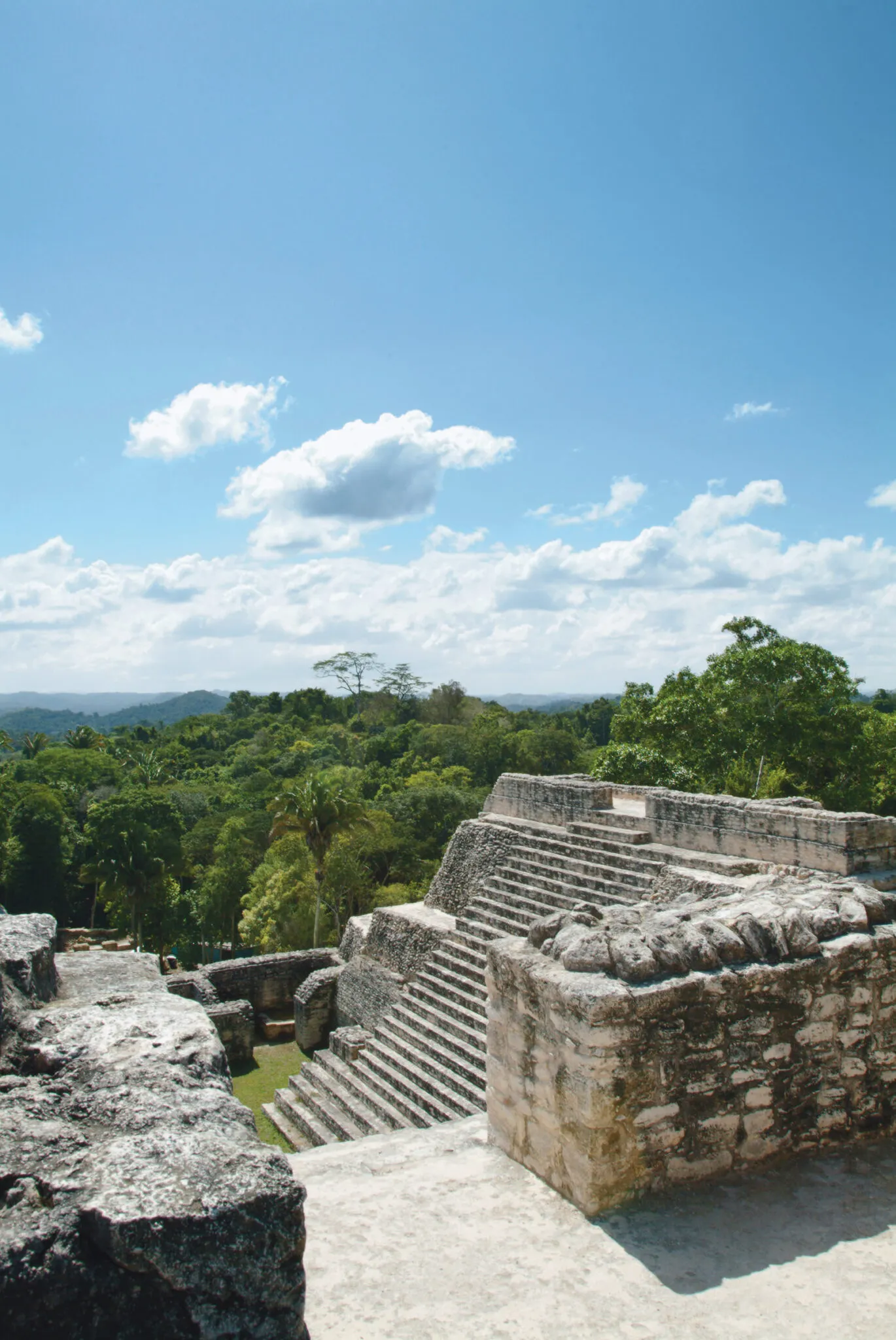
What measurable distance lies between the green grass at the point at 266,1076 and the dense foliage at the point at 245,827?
4768mm

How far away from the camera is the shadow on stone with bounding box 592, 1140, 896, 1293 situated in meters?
3.56

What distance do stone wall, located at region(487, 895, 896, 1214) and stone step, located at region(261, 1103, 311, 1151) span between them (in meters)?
5.95

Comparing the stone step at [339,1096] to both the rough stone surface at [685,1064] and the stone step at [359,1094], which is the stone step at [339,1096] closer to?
the stone step at [359,1094]

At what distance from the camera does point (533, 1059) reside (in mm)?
4328

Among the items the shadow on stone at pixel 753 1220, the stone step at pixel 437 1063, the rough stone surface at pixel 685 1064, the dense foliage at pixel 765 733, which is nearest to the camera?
the shadow on stone at pixel 753 1220

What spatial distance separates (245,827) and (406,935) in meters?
19.2

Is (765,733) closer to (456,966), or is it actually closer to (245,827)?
(456,966)

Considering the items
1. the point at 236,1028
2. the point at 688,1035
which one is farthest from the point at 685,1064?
the point at 236,1028

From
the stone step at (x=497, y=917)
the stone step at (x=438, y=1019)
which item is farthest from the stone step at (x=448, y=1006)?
the stone step at (x=497, y=917)

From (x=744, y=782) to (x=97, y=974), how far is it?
1598 cm

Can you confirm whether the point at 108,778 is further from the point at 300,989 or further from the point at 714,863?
the point at 714,863

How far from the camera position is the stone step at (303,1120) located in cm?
948

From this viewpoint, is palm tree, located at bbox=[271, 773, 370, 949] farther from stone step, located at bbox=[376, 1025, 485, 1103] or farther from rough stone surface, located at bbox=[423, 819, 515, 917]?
stone step, located at bbox=[376, 1025, 485, 1103]

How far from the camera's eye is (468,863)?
1188 cm
